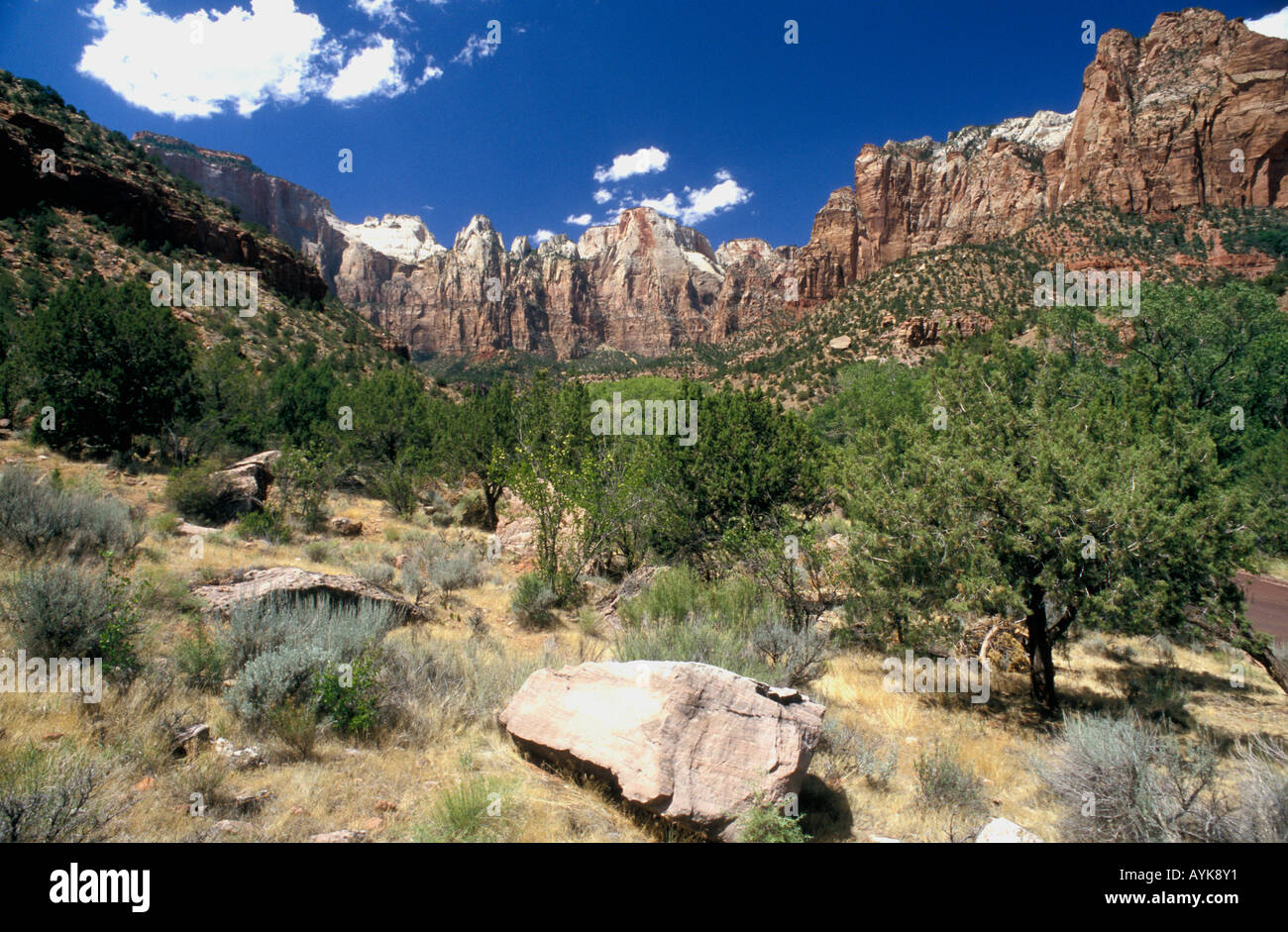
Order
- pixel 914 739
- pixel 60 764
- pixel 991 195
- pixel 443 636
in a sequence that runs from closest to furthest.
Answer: pixel 60 764
pixel 914 739
pixel 443 636
pixel 991 195

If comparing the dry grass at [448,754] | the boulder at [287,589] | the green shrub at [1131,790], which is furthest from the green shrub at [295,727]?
the green shrub at [1131,790]

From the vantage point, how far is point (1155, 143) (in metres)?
61.3

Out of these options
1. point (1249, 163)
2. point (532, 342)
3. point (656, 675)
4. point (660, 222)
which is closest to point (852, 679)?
point (656, 675)

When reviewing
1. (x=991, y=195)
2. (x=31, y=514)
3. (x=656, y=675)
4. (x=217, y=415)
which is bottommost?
(x=656, y=675)

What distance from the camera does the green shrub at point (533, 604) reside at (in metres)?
9.52

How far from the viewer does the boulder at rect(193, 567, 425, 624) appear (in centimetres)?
633

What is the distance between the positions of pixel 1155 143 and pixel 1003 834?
90.4 meters

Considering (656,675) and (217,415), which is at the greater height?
(217,415)

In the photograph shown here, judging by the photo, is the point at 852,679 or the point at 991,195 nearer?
the point at 852,679

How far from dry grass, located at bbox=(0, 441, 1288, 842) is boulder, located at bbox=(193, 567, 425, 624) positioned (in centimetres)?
31

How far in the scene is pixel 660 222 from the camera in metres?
183

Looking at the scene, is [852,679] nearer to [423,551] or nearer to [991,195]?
[423,551]

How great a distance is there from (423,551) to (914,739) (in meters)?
10.2

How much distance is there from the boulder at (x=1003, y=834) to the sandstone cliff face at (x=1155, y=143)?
8159 centimetres
